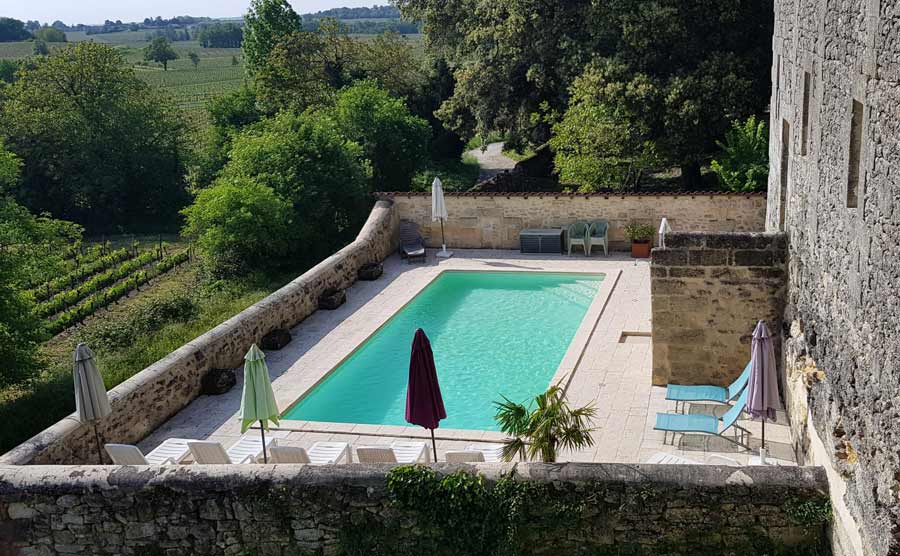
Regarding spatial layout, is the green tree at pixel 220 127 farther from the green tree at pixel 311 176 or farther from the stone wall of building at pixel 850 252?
the stone wall of building at pixel 850 252

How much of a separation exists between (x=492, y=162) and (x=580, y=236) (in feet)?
69.2

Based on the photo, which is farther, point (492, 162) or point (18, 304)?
point (492, 162)

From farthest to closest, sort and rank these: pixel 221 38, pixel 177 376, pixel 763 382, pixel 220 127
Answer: pixel 221 38
pixel 220 127
pixel 177 376
pixel 763 382

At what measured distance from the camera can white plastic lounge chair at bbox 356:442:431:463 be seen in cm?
1004

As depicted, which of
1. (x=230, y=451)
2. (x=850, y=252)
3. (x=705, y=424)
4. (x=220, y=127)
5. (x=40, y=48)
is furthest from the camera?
(x=40, y=48)

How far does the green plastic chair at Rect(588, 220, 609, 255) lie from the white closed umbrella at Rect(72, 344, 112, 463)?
1235 cm

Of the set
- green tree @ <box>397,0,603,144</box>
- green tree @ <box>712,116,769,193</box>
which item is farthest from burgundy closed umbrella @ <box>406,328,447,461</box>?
green tree @ <box>397,0,603,144</box>

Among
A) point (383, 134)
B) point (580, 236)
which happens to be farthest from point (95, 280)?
point (580, 236)

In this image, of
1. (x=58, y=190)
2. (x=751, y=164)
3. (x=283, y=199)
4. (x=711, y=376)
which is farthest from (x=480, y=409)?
(x=58, y=190)

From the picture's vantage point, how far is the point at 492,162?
40844mm

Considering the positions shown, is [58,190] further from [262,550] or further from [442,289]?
[262,550]

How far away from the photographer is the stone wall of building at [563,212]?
1902cm

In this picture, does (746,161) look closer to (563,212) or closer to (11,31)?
(563,212)

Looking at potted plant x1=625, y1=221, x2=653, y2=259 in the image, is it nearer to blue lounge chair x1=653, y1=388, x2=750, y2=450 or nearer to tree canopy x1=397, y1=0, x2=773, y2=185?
tree canopy x1=397, y1=0, x2=773, y2=185
